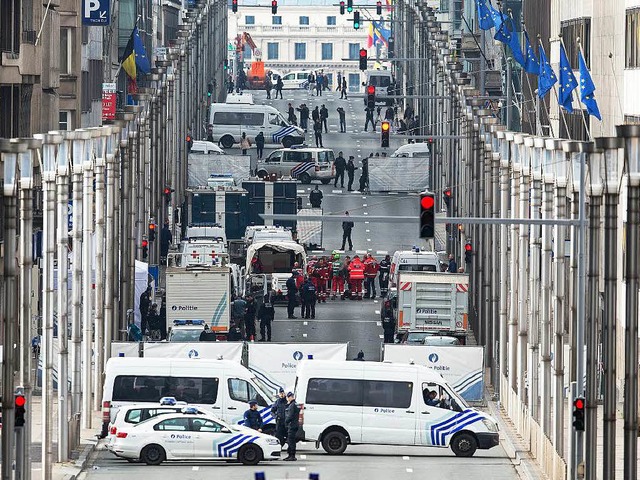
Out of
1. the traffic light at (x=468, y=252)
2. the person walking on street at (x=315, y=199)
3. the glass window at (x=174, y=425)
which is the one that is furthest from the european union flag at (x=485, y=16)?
the glass window at (x=174, y=425)

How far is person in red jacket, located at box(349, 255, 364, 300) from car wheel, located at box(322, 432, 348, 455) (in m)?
31.0

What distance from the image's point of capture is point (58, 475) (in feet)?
142

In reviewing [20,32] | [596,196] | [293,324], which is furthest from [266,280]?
[596,196]

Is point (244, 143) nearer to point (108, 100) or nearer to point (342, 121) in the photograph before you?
point (108, 100)

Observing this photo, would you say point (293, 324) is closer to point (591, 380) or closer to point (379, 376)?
point (379, 376)

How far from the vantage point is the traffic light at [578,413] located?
38219 mm

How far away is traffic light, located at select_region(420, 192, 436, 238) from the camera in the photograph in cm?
4000

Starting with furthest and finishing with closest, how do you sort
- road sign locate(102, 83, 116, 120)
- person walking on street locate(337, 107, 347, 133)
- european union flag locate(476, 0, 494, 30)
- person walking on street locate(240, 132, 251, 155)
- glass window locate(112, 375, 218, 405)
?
person walking on street locate(337, 107, 347, 133), person walking on street locate(240, 132, 251, 155), road sign locate(102, 83, 116, 120), european union flag locate(476, 0, 494, 30), glass window locate(112, 375, 218, 405)

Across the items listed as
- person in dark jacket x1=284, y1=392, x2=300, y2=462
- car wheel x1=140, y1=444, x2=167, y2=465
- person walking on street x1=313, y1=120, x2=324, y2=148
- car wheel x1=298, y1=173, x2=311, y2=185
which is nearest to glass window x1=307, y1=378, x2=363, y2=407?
person in dark jacket x1=284, y1=392, x2=300, y2=462

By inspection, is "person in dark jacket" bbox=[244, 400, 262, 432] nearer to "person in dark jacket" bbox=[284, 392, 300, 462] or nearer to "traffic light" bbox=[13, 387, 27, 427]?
"person in dark jacket" bbox=[284, 392, 300, 462]

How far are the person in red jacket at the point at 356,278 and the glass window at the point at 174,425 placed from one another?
33.8 metres

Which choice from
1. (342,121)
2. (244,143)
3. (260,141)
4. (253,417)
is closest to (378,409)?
(253,417)

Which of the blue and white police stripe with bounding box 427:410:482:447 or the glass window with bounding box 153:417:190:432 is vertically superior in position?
the glass window with bounding box 153:417:190:432

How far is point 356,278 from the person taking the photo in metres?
78.2
